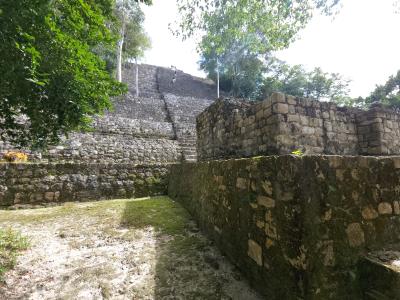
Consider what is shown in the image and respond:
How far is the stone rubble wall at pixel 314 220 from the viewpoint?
1.69m

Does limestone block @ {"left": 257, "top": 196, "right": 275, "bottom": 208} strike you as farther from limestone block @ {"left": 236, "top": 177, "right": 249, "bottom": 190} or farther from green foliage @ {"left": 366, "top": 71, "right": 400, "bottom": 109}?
green foliage @ {"left": 366, "top": 71, "right": 400, "bottom": 109}

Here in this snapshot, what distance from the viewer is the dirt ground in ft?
7.27

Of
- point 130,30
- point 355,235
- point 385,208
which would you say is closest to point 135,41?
point 130,30

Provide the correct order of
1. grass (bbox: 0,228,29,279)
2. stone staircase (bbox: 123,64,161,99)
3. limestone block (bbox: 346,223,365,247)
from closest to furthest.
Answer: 1. limestone block (bbox: 346,223,365,247)
2. grass (bbox: 0,228,29,279)
3. stone staircase (bbox: 123,64,161,99)

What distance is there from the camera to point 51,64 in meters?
2.92

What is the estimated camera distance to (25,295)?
2.17 metres

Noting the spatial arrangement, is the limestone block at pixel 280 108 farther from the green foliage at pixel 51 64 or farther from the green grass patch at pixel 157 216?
the green foliage at pixel 51 64

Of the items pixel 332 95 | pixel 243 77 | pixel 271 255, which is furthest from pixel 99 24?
pixel 332 95

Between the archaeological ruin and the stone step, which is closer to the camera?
the stone step

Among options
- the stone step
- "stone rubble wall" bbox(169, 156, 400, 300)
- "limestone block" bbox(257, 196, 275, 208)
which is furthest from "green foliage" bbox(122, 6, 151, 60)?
the stone step

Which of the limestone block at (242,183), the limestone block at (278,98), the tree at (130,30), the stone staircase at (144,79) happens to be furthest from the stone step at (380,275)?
the stone staircase at (144,79)

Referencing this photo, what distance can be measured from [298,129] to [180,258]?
10.8ft

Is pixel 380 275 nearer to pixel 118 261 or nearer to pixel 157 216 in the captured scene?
pixel 118 261

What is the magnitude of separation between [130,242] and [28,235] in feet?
5.46
